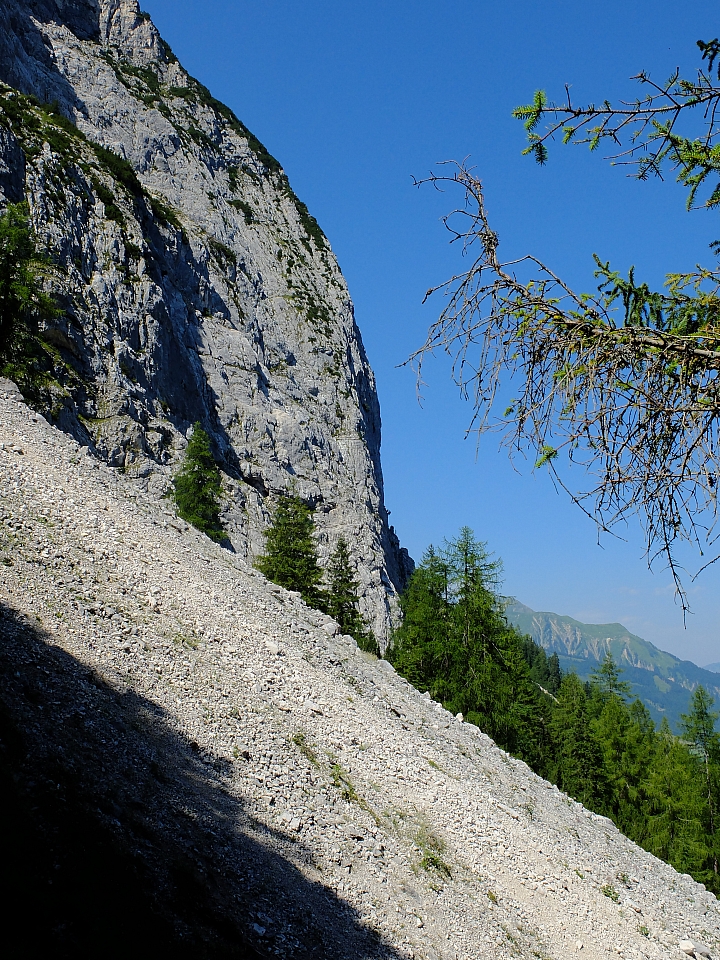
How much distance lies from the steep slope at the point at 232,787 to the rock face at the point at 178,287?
2071cm

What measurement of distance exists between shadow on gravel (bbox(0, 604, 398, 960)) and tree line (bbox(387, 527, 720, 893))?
700 inches

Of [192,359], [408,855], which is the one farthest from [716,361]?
[192,359]

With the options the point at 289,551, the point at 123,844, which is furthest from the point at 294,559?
the point at 123,844

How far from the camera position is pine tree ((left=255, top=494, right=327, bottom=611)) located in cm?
3344

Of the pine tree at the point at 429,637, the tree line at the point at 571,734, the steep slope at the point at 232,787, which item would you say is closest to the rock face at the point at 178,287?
the steep slope at the point at 232,787

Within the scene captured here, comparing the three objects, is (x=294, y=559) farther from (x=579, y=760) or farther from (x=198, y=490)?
(x=579, y=760)

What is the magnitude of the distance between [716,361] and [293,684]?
13.2 m

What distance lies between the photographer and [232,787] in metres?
10.7

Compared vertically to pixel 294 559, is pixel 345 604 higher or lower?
lower

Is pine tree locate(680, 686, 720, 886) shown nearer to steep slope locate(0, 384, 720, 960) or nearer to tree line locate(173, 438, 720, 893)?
tree line locate(173, 438, 720, 893)

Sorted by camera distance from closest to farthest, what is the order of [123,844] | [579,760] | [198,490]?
1. [123,844]
2. [579,760]
3. [198,490]

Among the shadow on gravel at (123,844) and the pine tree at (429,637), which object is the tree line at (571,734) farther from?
the shadow on gravel at (123,844)

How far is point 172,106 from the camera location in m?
86.6

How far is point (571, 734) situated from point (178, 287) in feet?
188
